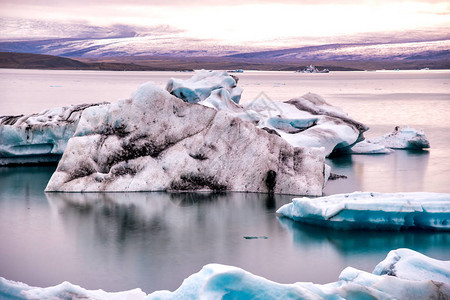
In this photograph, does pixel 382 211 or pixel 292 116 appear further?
pixel 292 116

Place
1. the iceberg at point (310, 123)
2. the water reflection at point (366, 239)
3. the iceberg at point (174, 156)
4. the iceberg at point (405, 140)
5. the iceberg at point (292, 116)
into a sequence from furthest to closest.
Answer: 1. the iceberg at point (405, 140)
2. the iceberg at point (292, 116)
3. the iceberg at point (310, 123)
4. the iceberg at point (174, 156)
5. the water reflection at point (366, 239)

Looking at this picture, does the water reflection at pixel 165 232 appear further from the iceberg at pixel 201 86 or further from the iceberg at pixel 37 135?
the iceberg at pixel 201 86

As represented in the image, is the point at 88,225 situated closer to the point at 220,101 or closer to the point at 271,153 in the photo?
the point at 271,153

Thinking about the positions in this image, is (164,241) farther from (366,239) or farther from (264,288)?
(264,288)

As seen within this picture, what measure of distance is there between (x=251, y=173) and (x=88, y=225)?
9.87 feet

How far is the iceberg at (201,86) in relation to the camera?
57.1 feet

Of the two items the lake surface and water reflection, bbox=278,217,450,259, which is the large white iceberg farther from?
water reflection, bbox=278,217,450,259

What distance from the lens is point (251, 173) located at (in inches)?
416

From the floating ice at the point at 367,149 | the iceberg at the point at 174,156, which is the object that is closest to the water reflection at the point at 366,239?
the iceberg at the point at 174,156

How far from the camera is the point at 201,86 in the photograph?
59.6ft

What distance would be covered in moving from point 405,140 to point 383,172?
3881 mm

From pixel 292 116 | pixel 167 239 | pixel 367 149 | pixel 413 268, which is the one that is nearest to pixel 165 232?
pixel 167 239

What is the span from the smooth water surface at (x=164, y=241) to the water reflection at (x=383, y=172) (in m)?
2.03

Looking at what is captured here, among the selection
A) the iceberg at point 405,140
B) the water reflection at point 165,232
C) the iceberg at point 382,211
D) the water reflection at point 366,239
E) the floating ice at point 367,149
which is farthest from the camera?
the iceberg at point 405,140
